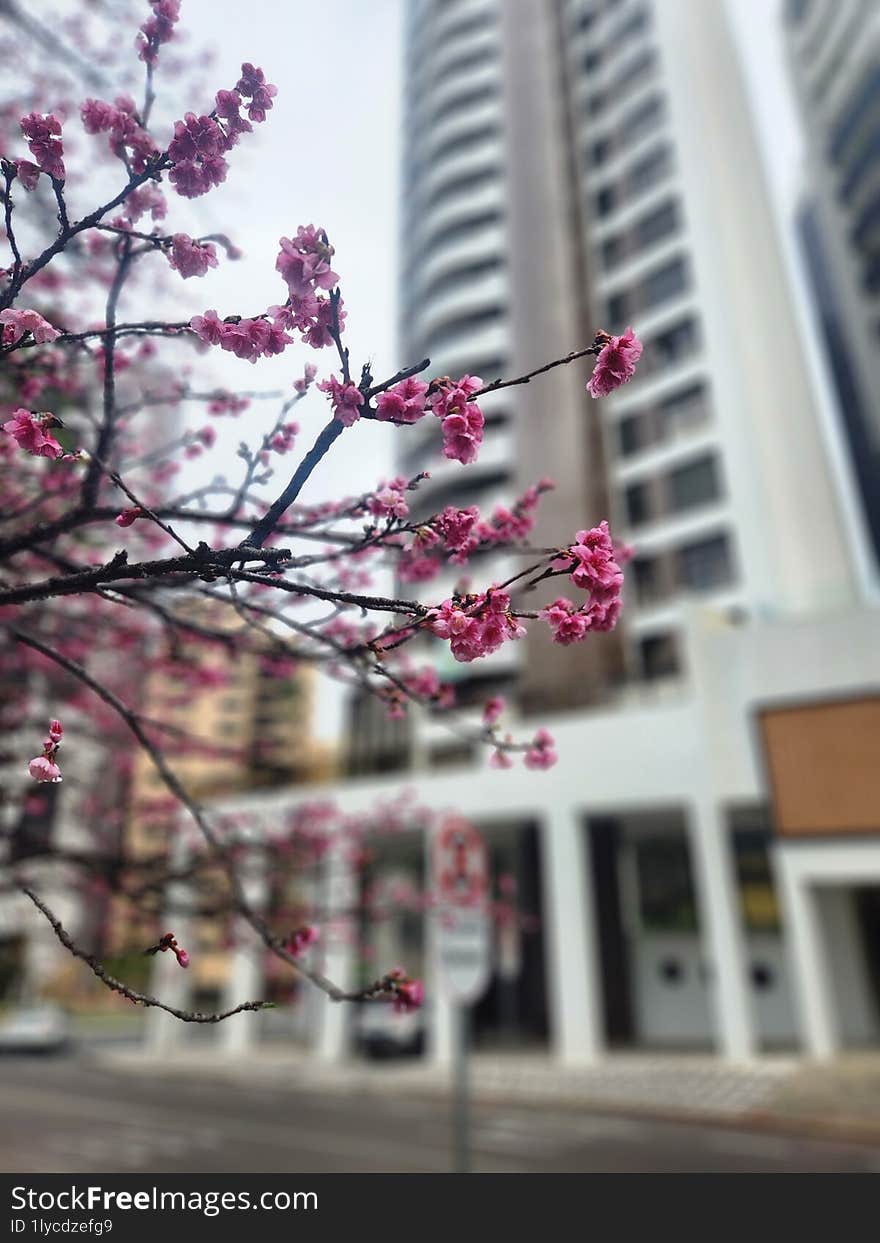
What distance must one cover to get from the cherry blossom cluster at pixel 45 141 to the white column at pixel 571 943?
50.3ft

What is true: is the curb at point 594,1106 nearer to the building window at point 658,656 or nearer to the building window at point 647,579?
the building window at point 658,656

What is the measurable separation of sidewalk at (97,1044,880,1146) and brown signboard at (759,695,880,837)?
3713mm

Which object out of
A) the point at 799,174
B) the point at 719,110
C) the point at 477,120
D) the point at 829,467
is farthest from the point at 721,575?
the point at 799,174

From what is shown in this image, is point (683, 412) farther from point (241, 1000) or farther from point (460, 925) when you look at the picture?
point (460, 925)

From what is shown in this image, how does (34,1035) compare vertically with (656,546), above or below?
below

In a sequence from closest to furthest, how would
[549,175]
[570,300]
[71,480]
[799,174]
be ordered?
[71,480]
[570,300]
[549,175]
[799,174]

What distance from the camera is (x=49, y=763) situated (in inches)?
76.6

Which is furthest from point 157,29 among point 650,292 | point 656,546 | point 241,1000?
point 650,292

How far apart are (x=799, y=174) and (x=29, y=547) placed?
47.8 meters

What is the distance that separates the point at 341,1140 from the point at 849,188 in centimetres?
3812

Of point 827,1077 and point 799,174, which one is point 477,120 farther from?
point 827,1077

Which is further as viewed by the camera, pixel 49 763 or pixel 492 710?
pixel 492 710

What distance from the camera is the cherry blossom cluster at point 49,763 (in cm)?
190
